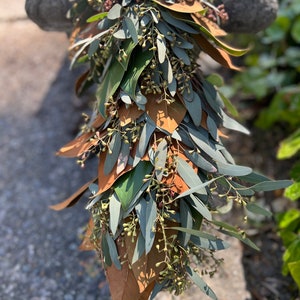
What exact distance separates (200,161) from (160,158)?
0.08 m

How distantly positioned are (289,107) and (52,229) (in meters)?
0.94

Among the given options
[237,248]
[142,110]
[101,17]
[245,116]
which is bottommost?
[245,116]

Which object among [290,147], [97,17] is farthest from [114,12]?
[290,147]

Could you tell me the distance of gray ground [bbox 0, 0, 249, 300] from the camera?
1.24 meters

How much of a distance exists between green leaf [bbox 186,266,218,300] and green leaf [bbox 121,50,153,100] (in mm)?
349

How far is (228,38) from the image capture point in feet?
7.15

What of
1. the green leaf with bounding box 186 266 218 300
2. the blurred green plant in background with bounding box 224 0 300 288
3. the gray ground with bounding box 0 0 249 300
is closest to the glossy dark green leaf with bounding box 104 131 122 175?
the green leaf with bounding box 186 266 218 300

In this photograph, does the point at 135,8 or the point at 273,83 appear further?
the point at 273,83

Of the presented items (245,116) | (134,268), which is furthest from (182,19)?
(245,116)

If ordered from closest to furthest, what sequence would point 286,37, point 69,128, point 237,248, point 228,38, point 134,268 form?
1. point 134,268
2. point 237,248
3. point 69,128
4. point 286,37
5. point 228,38

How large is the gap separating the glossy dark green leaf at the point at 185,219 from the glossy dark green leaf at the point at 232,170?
0.10m

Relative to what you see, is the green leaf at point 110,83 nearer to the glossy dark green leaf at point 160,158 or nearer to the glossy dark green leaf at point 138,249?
the glossy dark green leaf at point 160,158

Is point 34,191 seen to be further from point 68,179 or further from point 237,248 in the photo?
point 237,248

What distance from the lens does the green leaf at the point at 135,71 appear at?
921mm
